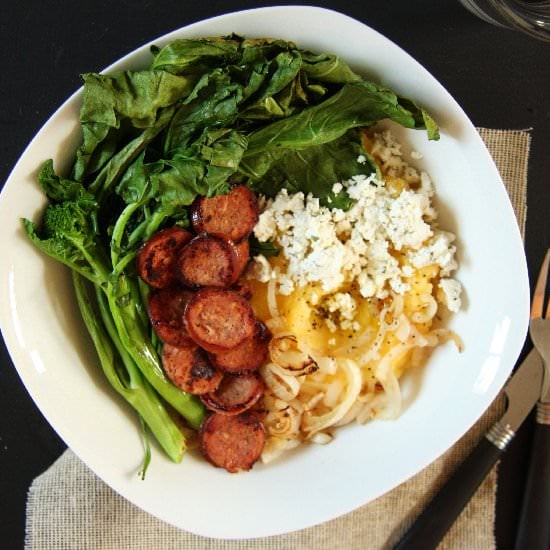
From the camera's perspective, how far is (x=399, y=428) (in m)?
2.24

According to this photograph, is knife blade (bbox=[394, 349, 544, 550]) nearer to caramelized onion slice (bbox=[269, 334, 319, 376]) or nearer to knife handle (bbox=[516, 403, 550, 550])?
knife handle (bbox=[516, 403, 550, 550])

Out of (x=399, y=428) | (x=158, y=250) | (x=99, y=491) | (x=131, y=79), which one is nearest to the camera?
(x=131, y=79)

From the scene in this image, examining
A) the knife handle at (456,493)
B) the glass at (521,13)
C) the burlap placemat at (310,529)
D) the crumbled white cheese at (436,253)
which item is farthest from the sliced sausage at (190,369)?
the glass at (521,13)

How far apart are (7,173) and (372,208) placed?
1.15 m

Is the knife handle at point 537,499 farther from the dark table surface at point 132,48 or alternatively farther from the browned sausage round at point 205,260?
the browned sausage round at point 205,260

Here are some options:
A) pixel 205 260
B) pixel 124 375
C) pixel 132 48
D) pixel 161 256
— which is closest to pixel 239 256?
pixel 205 260

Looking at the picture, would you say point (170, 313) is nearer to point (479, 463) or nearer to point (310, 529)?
point (310, 529)

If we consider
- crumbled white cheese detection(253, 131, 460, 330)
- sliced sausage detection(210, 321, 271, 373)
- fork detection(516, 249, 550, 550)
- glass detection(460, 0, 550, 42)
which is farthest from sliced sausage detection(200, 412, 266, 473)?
glass detection(460, 0, 550, 42)

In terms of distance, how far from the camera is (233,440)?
85.4 inches

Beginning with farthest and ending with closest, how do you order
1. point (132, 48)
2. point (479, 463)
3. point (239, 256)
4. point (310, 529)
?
point (310, 529), point (479, 463), point (132, 48), point (239, 256)

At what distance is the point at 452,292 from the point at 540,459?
0.74 m

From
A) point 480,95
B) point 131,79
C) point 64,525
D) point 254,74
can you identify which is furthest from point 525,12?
point 64,525

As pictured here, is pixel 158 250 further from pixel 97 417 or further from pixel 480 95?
pixel 480 95

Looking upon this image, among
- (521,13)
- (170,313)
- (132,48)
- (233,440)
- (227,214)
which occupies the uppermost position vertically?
(521,13)
